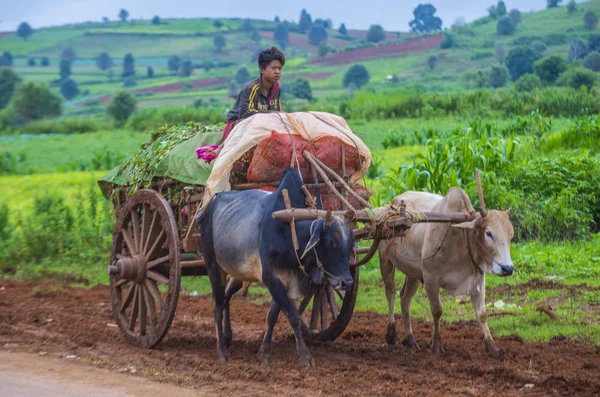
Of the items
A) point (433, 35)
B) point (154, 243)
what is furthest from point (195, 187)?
point (433, 35)

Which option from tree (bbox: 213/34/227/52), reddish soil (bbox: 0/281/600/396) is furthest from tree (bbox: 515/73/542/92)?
tree (bbox: 213/34/227/52)

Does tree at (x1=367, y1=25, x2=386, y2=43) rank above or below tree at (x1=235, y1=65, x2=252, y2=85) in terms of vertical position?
above

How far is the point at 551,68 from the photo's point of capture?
3966 centimetres

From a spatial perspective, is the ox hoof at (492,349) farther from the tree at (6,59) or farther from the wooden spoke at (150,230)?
the tree at (6,59)

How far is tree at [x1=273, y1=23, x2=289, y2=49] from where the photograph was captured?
10294cm

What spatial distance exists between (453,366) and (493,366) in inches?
12.7

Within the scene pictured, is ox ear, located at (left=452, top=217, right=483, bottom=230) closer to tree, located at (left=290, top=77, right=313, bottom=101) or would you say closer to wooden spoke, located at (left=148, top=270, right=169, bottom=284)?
wooden spoke, located at (left=148, top=270, right=169, bottom=284)

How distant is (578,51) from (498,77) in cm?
Result: 495

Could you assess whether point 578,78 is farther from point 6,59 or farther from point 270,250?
point 6,59

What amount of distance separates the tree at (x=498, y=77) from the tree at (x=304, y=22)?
6842 cm

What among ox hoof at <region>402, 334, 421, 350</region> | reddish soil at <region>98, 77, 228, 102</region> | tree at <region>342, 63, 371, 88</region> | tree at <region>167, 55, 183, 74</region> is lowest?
reddish soil at <region>98, 77, 228, 102</region>

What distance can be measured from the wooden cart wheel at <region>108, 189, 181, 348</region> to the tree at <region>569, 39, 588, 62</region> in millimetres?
44824

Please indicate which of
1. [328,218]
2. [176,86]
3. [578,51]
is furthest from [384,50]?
[328,218]

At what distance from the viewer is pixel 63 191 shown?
20562 mm
